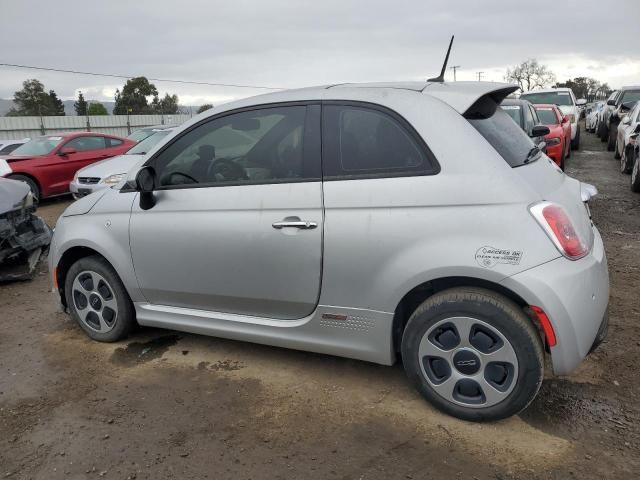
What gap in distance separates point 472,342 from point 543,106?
34.7 ft

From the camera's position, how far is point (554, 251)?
8.21 feet

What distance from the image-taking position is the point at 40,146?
11.5m

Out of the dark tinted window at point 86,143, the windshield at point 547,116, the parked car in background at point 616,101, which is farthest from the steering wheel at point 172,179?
the parked car in background at point 616,101

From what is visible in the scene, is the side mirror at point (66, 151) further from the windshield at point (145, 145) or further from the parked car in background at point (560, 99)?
the parked car in background at point (560, 99)

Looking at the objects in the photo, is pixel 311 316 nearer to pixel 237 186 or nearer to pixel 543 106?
pixel 237 186

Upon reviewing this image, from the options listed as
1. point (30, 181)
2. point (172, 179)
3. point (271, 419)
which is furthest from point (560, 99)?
point (271, 419)

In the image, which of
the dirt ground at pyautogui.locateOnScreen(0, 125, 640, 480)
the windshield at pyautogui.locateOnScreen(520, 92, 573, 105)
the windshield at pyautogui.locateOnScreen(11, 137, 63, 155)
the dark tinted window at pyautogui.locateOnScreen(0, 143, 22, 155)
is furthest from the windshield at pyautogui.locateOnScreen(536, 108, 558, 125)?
the dark tinted window at pyautogui.locateOnScreen(0, 143, 22, 155)

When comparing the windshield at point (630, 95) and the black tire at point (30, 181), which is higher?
the windshield at point (630, 95)

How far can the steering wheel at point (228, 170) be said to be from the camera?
328cm

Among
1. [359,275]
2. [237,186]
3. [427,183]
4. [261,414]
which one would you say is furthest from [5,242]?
[427,183]

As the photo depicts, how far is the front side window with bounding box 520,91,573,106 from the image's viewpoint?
14977mm

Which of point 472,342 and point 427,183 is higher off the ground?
point 427,183

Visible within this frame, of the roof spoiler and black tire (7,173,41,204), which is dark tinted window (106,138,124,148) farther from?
the roof spoiler

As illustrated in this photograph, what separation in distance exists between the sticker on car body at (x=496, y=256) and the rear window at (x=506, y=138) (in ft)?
1.59
